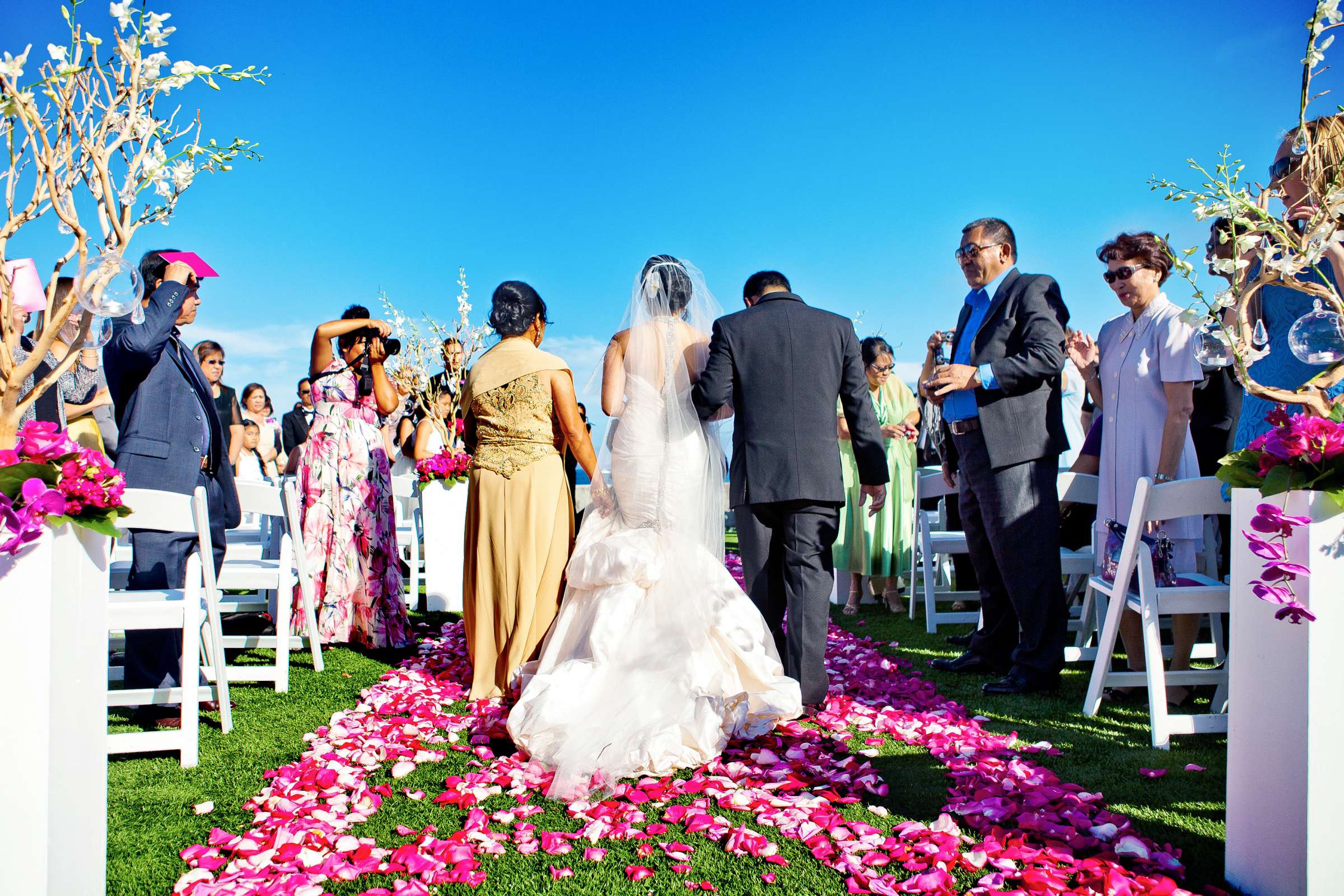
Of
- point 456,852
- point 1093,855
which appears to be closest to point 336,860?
point 456,852

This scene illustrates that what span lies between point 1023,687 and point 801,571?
1.25 metres

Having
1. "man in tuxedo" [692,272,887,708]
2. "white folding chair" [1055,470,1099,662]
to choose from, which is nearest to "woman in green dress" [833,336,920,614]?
"white folding chair" [1055,470,1099,662]

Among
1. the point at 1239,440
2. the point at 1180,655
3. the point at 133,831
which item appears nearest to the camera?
the point at 133,831

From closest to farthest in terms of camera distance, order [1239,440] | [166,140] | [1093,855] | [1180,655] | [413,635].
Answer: [166,140], [1093,855], [1239,440], [1180,655], [413,635]

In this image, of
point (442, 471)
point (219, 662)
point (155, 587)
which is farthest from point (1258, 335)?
point (442, 471)

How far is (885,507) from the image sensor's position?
22.9ft

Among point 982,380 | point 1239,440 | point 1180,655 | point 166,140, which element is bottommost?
Result: point 1180,655

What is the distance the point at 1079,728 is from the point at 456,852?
2.57 m

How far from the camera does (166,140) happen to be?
2039 mm

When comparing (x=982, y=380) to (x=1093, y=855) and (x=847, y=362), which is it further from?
(x=1093, y=855)

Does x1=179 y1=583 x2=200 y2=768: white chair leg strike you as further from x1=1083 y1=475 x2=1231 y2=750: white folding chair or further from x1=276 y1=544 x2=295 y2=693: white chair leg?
x1=1083 y1=475 x2=1231 y2=750: white folding chair

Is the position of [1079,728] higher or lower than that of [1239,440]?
lower

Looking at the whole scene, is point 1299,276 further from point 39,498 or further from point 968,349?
point 39,498

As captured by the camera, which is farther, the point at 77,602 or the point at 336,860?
the point at 336,860
